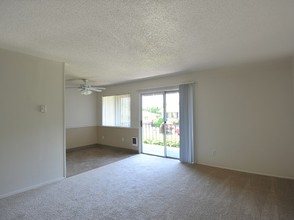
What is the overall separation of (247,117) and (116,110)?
14.2 feet

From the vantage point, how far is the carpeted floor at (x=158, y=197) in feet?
7.59

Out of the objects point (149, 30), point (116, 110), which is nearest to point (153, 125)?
point (116, 110)

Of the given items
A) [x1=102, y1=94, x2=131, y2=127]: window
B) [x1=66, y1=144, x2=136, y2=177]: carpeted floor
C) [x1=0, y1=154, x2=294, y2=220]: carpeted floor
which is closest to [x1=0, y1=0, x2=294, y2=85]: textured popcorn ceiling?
[x1=0, y1=154, x2=294, y2=220]: carpeted floor

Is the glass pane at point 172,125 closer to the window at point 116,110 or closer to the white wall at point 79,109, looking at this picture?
the window at point 116,110

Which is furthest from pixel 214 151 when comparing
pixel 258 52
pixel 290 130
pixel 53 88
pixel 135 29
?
pixel 53 88

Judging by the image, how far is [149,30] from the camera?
2.19 meters

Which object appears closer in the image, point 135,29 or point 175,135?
point 135,29

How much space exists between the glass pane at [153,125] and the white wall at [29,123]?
108 inches

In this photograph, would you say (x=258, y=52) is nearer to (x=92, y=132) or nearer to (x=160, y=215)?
(x=160, y=215)

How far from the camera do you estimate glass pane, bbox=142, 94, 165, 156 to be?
5383 mm

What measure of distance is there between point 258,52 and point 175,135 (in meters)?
2.94

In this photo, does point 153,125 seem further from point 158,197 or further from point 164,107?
point 158,197

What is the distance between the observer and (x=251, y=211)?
233 cm

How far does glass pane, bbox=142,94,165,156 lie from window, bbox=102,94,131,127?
686 millimetres
